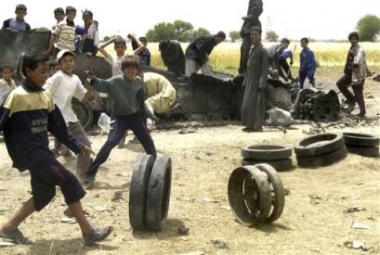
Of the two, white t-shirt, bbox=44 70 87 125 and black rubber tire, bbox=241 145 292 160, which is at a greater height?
white t-shirt, bbox=44 70 87 125

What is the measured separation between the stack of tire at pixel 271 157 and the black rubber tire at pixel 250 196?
2274 mm

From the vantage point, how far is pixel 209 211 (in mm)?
5984

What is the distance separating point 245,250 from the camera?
4762 mm

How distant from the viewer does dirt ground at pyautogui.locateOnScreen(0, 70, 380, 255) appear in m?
4.84

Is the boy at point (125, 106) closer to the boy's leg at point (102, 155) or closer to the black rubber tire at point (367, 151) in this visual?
the boy's leg at point (102, 155)

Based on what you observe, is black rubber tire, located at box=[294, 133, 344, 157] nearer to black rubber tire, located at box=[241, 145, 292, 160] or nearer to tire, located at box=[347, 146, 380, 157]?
black rubber tire, located at box=[241, 145, 292, 160]

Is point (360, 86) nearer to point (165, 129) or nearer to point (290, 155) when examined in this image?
point (165, 129)

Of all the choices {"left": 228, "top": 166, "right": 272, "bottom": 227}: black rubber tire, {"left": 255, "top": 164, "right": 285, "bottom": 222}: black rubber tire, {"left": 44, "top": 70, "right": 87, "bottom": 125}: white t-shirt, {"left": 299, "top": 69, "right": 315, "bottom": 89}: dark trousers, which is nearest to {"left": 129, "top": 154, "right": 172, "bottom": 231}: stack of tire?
{"left": 228, "top": 166, "right": 272, "bottom": 227}: black rubber tire

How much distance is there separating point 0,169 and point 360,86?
858cm

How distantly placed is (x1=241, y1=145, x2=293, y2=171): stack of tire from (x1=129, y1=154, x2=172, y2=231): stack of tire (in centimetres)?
304

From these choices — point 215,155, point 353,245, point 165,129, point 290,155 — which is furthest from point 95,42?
point 353,245

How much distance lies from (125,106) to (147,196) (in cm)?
205

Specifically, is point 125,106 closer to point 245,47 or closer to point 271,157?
point 271,157

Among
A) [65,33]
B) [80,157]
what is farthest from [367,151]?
[65,33]
